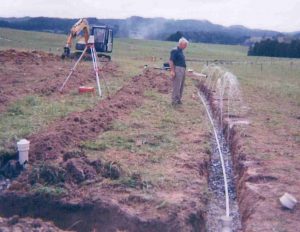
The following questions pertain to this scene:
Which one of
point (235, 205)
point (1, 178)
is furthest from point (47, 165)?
point (235, 205)

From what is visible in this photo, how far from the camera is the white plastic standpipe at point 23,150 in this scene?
7.55 metres

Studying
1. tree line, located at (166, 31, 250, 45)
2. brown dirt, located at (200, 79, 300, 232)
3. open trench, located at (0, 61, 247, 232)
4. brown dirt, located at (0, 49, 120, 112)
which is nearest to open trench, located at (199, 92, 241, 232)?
open trench, located at (0, 61, 247, 232)

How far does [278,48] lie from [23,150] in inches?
1938

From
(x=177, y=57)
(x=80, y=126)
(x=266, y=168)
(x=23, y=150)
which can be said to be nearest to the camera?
(x=23, y=150)

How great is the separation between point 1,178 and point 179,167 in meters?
2.91

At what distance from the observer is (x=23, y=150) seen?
7.60m

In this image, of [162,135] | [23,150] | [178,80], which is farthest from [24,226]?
[178,80]

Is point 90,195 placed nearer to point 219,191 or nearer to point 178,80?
point 219,191

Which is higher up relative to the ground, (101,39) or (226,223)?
(101,39)

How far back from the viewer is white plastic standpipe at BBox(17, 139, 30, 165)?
755cm

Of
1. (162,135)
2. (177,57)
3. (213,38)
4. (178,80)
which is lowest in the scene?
(213,38)

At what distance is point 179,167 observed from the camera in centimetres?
794

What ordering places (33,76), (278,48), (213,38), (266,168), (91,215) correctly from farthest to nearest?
(213,38) < (278,48) < (33,76) < (266,168) < (91,215)

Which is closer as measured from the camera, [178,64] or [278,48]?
[178,64]
